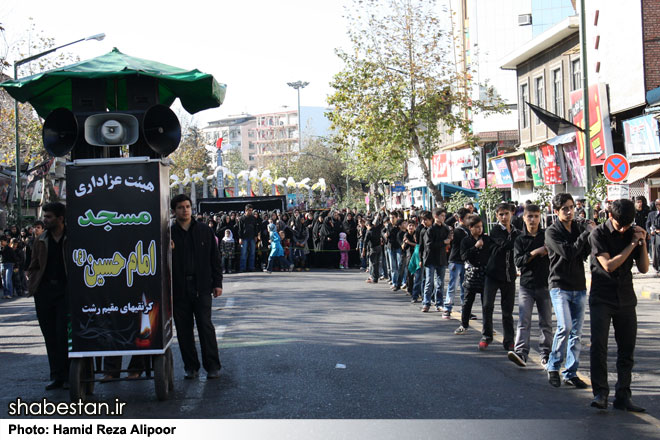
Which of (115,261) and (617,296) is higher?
(115,261)

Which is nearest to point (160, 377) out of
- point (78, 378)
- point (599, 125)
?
point (78, 378)

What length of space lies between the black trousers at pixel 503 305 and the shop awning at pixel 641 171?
51.3 ft

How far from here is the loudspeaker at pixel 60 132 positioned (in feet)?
23.5

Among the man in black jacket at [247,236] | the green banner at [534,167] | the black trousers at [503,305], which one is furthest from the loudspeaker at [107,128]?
the green banner at [534,167]

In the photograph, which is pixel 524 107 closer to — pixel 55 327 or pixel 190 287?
pixel 190 287

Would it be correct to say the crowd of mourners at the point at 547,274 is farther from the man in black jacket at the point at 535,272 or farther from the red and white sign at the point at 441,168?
the red and white sign at the point at 441,168

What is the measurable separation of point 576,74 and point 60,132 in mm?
27111

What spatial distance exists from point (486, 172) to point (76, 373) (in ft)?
133

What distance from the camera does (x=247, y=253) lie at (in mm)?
24594

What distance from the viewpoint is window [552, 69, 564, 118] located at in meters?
32.5

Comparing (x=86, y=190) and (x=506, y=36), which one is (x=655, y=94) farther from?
(x=506, y=36)

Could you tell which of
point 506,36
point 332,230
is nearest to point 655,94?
point 332,230

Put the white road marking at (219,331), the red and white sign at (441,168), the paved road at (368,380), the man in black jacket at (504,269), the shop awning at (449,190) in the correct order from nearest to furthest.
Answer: the paved road at (368,380), the man in black jacket at (504,269), the white road marking at (219,331), the shop awning at (449,190), the red and white sign at (441,168)

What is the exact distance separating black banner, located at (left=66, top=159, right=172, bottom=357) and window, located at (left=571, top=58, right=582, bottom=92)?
26.6m
